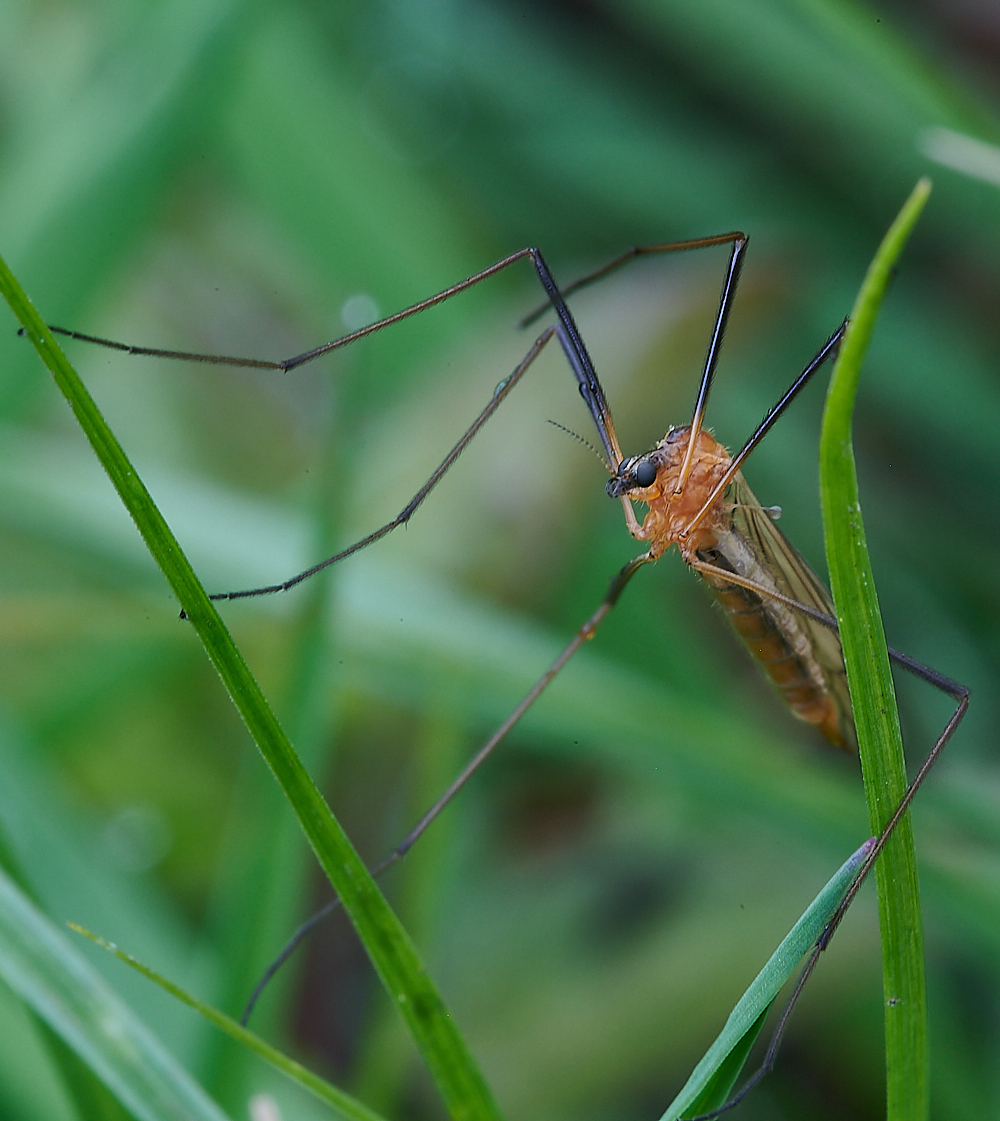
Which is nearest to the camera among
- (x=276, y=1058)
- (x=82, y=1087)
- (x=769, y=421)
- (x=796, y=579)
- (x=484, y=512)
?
(x=276, y=1058)

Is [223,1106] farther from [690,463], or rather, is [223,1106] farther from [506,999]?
[690,463]

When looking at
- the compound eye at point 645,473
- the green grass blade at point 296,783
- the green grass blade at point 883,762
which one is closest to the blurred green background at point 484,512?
the compound eye at point 645,473

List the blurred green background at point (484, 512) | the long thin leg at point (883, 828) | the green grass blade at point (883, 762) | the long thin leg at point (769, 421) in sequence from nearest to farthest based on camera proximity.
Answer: the green grass blade at point (883, 762) < the long thin leg at point (883, 828) < the long thin leg at point (769, 421) < the blurred green background at point (484, 512)

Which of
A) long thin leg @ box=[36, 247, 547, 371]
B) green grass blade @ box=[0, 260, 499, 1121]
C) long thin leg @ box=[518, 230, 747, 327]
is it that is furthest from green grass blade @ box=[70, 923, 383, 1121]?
long thin leg @ box=[518, 230, 747, 327]

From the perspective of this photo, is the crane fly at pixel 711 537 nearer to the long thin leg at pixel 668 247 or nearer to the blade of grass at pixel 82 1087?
the long thin leg at pixel 668 247

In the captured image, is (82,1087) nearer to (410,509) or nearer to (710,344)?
(410,509)

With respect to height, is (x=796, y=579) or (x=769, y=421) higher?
(x=769, y=421)

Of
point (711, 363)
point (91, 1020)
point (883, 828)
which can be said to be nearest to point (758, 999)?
point (883, 828)

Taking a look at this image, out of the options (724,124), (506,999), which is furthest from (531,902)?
(724,124)

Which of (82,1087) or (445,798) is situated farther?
(445,798)
